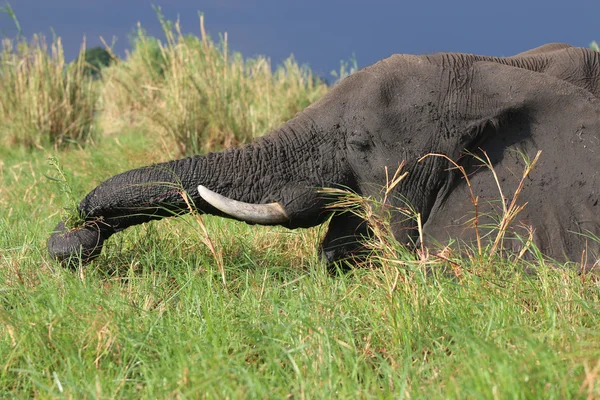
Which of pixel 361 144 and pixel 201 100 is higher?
pixel 201 100

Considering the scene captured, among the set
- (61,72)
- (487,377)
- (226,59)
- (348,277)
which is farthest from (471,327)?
(61,72)

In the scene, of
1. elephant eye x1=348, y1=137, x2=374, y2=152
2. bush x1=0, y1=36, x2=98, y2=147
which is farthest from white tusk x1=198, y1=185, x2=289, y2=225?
bush x1=0, y1=36, x2=98, y2=147

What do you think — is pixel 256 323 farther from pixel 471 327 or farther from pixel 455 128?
pixel 455 128

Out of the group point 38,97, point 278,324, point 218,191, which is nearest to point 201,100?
point 38,97

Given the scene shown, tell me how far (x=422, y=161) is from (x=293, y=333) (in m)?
1.33

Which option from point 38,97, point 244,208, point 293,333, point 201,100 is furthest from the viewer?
point 38,97

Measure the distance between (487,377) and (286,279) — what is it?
179 centimetres

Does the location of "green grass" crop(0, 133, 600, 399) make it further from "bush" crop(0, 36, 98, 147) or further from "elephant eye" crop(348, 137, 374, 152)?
"bush" crop(0, 36, 98, 147)

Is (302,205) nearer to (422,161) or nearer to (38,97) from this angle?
(422,161)

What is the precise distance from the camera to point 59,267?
11.8 ft

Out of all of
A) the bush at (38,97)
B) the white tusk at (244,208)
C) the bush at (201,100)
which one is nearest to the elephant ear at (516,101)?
the white tusk at (244,208)

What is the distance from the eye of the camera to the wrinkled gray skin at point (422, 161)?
3.62m

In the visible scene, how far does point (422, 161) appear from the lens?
3697 millimetres

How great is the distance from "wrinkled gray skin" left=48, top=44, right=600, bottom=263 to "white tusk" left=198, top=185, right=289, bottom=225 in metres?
0.06
